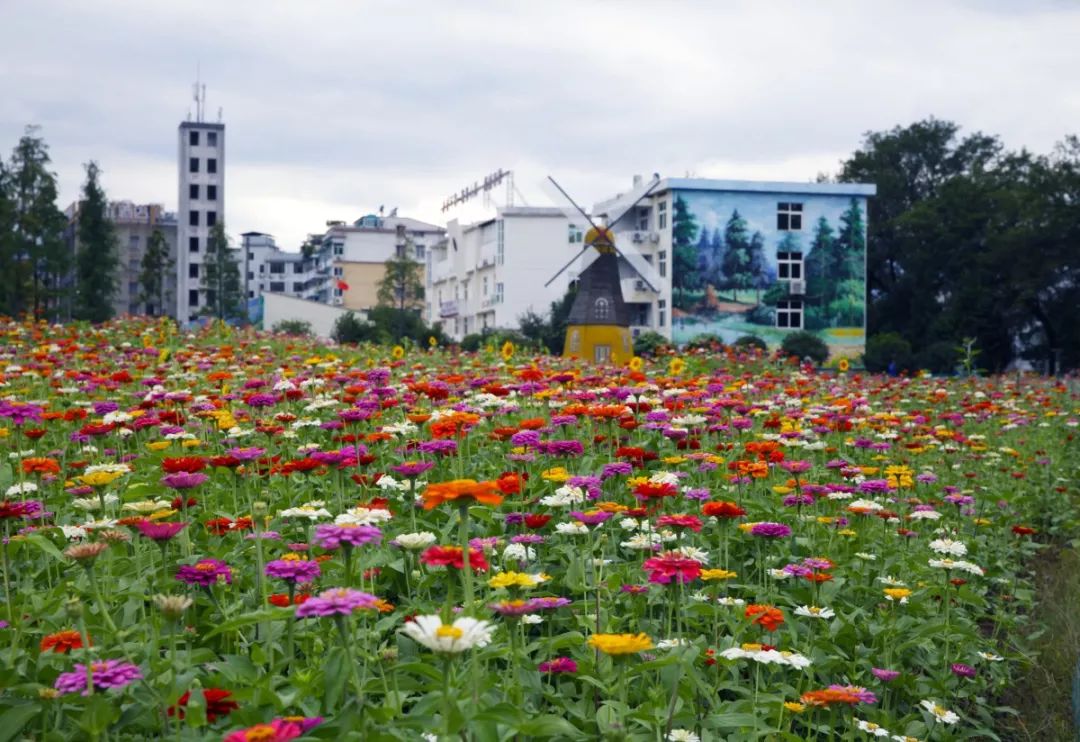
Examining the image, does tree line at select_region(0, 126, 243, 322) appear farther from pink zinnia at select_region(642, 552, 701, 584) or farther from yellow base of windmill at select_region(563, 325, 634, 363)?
pink zinnia at select_region(642, 552, 701, 584)

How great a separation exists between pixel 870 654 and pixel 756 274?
4726 cm

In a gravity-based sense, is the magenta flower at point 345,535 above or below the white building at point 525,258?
below

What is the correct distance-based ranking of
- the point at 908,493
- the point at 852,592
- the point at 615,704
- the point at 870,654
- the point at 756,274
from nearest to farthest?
the point at 615,704 < the point at 870,654 < the point at 852,592 < the point at 908,493 < the point at 756,274

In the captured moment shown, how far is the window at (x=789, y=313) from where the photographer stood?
50.9 metres

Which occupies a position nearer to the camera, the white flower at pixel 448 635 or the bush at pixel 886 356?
the white flower at pixel 448 635

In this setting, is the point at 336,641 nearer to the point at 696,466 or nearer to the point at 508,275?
the point at 696,466

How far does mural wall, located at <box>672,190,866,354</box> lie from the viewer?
4891cm

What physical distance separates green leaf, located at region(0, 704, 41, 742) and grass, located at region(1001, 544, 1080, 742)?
3542 millimetres

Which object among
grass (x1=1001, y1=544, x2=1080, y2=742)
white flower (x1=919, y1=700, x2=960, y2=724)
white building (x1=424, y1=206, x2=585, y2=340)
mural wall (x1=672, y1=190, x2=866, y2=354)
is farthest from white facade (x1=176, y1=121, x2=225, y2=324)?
white flower (x1=919, y1=700, x2=960, y2=724)

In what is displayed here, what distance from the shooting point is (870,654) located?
398 centimetres

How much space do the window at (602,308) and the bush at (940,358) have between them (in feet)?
53.5

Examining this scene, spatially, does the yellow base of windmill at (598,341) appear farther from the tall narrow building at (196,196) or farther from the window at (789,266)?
the tall narrow building at (196,196)

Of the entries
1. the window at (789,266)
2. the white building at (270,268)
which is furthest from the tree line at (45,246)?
the white building at (270,268)

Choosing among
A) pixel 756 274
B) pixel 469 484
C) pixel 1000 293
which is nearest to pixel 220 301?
pixel 756 274
